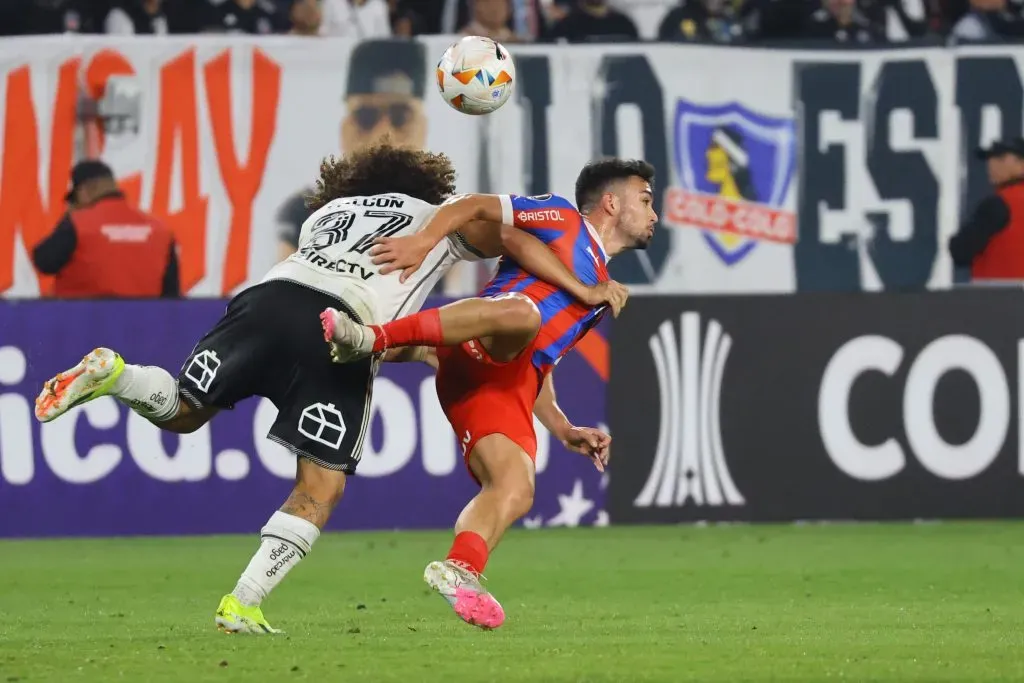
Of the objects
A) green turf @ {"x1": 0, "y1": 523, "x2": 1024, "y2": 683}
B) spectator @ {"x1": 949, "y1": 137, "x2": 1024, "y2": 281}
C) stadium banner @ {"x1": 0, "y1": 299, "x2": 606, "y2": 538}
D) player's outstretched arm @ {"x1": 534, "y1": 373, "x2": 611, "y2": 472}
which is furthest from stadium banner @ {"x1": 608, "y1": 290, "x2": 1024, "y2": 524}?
player's outstretched arm @ {"x1": 534, "y1": 373, "x2": 611, "y2": 472}

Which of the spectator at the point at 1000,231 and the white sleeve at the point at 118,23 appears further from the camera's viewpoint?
the white sleeve at the point at 118,23

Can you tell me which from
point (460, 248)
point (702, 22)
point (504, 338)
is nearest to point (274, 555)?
point (504, 338)

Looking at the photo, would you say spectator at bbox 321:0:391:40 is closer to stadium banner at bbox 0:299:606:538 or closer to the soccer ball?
stadium banner at bbox 0:299:606:538

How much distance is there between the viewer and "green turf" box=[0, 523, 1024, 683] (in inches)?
235

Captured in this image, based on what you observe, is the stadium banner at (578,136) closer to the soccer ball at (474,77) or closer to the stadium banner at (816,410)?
the stadium banner at (816,410)

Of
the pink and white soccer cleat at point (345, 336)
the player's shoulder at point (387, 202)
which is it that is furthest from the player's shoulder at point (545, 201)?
the pink and white soccer cleat at point (345, 336)

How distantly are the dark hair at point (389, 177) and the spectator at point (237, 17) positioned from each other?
816 centimetres

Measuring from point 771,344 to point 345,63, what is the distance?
4.79 m

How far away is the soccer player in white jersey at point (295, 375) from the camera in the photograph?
6.83 metres

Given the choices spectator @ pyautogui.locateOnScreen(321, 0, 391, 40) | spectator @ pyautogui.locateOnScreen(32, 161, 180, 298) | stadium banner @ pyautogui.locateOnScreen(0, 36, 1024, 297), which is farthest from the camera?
spectator @ pyautogui.locateOnScreen(321, 0, 391, 40)

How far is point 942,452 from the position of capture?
12.4m

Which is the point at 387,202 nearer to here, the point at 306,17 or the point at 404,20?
the point at 306,17

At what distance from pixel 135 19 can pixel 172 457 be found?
5158 mm

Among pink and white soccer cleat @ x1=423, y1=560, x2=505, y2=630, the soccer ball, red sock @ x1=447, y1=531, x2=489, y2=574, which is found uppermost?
the soccer ball
